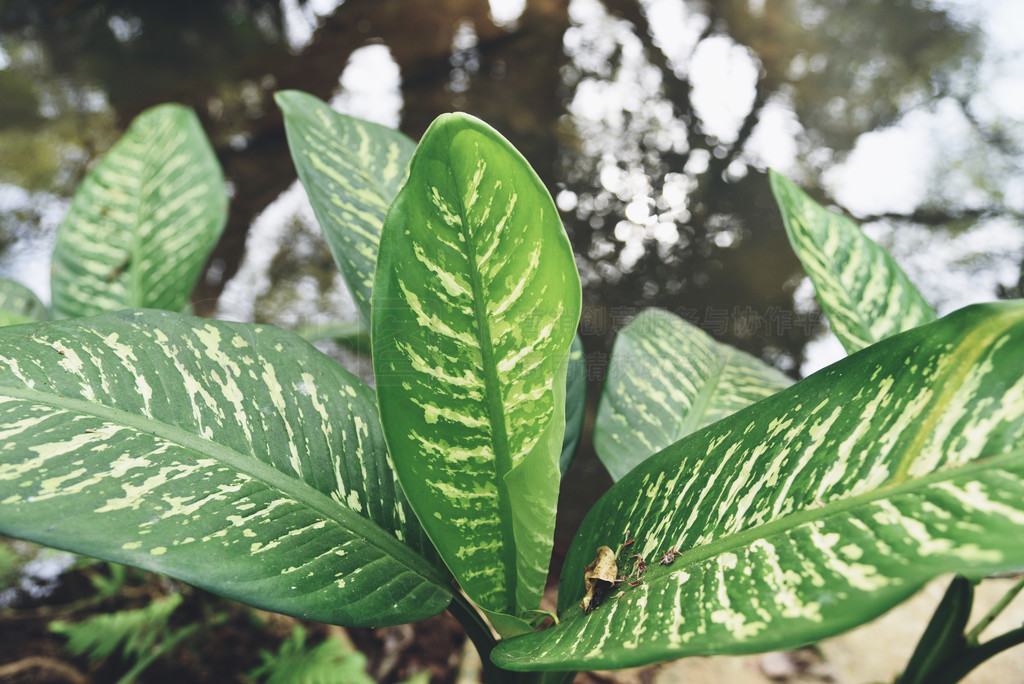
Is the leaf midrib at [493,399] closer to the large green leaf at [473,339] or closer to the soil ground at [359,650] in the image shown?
the large green leaf at [473,339]

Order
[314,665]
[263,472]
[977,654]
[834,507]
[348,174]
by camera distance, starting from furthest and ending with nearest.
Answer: [314,665] < [348,174] < [977,654] < [263,472] < [834,507]

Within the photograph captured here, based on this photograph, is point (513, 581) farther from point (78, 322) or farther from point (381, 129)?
point (381, 129)

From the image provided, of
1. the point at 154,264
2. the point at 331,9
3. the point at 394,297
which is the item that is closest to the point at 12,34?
the point at 331,9

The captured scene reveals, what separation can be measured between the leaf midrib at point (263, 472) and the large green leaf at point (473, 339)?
2.0 inches

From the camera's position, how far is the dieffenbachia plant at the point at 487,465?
0.28 meters

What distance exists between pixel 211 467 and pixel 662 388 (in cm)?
52

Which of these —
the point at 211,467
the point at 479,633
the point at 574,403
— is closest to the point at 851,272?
the point at 574,403

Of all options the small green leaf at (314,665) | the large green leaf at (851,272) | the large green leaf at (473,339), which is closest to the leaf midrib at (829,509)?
the large green leaf at (473,339)

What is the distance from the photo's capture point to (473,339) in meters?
0.38

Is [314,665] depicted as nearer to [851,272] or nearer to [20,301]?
[20,301]

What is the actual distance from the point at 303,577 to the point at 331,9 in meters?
1.63

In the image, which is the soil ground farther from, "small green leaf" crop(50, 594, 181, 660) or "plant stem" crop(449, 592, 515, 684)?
"plant stem" crop(449, 592, 515, 684)

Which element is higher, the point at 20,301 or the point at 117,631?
the point at 20,301

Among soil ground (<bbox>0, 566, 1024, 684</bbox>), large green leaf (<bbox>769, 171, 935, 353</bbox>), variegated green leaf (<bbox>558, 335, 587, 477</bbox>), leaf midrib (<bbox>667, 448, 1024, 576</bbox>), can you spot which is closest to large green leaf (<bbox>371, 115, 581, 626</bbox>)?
leaf midrib (<bbox>667, 448, 1024, 576</bbox>)
